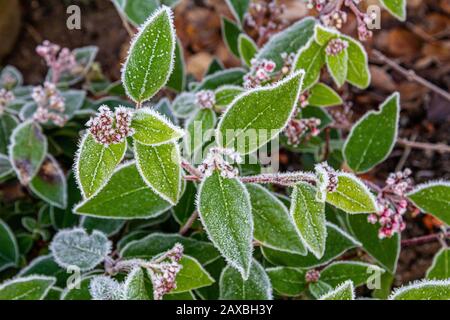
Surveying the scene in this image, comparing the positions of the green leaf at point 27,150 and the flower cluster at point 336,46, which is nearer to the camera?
the flower cluster at point 336,46

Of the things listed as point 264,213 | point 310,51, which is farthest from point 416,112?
point 264,213

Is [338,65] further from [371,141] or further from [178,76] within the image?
[178,76]

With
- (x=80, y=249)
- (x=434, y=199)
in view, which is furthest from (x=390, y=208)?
(x=80, y=249)

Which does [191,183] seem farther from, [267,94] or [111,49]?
[111,49]

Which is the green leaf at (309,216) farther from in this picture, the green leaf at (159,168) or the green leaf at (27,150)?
the green leaf at (27,150)

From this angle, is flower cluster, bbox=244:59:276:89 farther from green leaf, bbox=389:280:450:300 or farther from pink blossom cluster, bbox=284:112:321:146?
green leaf, bbox=389:280:450:300

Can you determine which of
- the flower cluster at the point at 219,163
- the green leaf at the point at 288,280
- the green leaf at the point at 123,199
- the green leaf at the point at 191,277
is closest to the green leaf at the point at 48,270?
the green leaf at the point at 123,199
